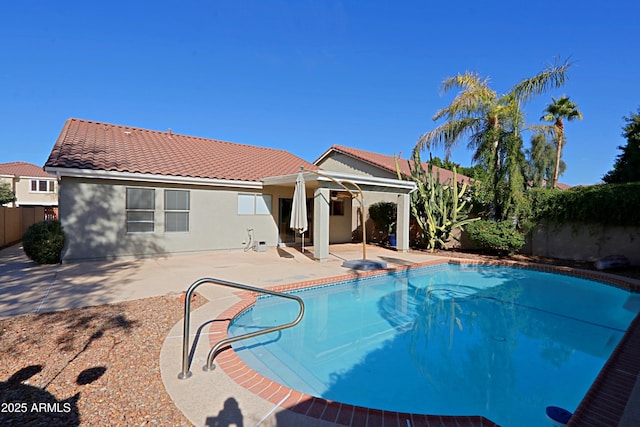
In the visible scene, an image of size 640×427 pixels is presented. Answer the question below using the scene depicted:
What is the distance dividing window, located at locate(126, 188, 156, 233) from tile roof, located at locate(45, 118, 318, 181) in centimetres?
87

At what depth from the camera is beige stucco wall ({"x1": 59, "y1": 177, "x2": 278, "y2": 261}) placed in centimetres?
1141

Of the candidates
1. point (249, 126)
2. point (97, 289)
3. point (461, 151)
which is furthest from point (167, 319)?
point (249, 126)

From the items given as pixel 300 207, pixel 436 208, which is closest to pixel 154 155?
pixel 300 207

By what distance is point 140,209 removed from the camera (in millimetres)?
12727

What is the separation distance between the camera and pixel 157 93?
18938 mm

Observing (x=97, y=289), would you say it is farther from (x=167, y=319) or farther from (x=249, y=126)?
(x=249, y=126)

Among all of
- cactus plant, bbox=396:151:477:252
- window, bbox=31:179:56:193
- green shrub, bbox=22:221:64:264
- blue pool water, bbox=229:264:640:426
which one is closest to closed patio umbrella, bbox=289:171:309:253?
blue pool water, bbox=229:264:640:426

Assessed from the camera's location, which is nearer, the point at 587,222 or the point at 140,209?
the point at 140,209

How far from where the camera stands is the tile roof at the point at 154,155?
12.3 m

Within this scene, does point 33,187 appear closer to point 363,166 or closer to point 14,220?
point 14,220

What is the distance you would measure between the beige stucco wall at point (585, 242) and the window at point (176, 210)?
53.5ft

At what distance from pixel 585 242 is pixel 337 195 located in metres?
11.5

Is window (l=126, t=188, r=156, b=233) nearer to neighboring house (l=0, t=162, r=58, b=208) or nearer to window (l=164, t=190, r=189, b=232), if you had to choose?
window (l=164, t=190, r=189, b=232)

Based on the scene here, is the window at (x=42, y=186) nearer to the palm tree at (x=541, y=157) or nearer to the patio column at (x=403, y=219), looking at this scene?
the patio column at (x=403, y=219)
